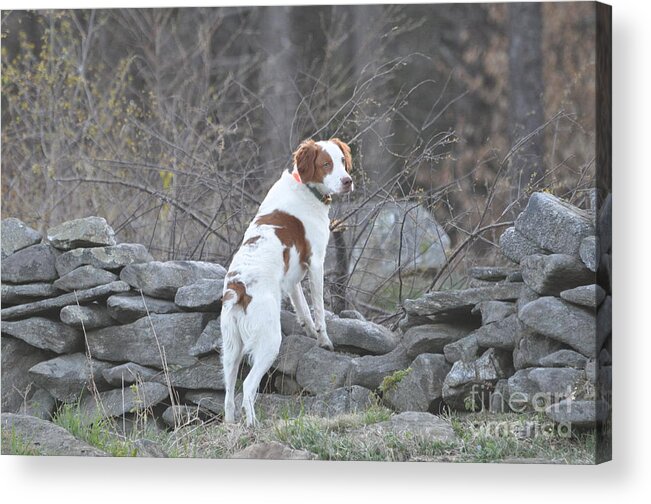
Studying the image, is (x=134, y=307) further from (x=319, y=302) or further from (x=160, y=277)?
(x=319, y=302)

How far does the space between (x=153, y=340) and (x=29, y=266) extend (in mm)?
891

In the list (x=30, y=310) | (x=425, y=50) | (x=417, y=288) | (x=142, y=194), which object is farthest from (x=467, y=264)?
(x=30, y=310)

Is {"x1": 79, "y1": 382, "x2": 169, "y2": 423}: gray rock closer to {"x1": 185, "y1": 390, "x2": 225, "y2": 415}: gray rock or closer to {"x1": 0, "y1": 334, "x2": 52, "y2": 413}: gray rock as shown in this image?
{"x1": 185, "y1": 390, "x2": 225, "y2": 415}: gray rock

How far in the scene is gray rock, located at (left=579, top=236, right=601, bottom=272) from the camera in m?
6.24

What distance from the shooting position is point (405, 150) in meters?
7.68

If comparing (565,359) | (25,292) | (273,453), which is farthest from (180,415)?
(565,359)

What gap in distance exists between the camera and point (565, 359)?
636cm

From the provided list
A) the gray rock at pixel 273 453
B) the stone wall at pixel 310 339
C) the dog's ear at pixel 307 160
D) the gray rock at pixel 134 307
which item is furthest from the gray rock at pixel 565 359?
the gray rock at pixel 134 307

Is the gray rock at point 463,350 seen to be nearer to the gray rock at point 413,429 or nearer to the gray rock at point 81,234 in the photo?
the gray rock at point 413,429

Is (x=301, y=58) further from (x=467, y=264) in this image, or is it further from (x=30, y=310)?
(x=30, y=310)

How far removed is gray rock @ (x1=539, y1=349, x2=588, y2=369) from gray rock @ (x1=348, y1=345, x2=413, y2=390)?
90 cm

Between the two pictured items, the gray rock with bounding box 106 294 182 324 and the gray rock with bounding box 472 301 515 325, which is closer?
the gray rock with bounding box 472 301 515 325

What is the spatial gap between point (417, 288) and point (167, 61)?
3.61 m

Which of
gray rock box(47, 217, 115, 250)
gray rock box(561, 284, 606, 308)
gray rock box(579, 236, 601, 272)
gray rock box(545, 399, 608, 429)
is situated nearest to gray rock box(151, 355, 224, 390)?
gray rock box(47, 217, 115, 250)
